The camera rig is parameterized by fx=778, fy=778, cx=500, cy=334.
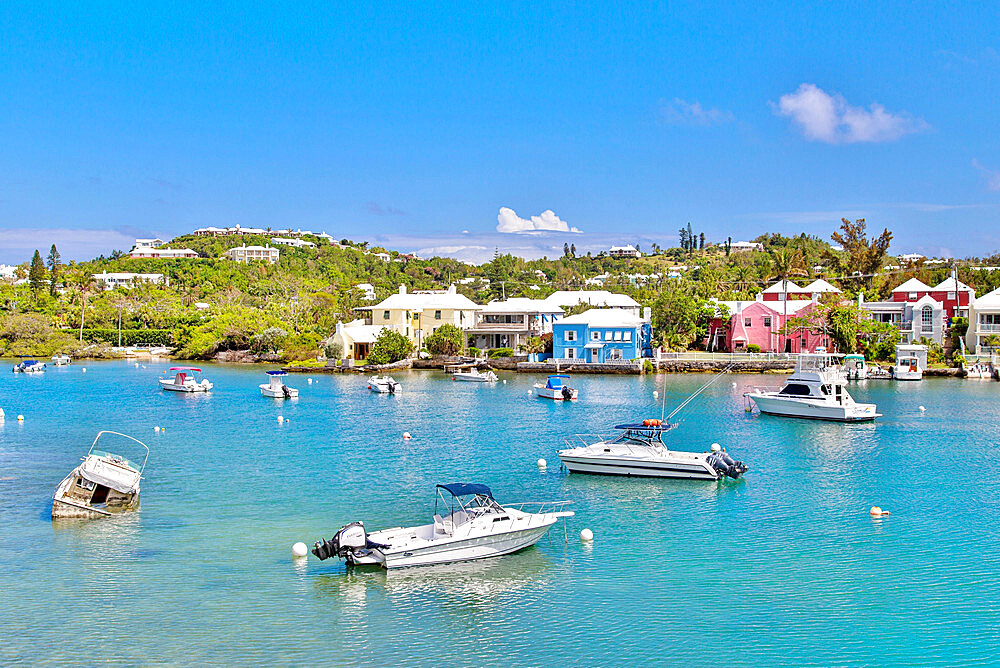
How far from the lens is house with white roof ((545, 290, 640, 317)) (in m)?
96.6

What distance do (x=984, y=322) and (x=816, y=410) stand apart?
42.6 m

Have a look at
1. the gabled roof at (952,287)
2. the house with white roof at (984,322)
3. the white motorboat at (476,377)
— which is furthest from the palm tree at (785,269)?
the white motorboat at (476,377)

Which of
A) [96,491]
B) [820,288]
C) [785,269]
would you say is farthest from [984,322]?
[96,491]

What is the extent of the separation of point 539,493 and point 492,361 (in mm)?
52534

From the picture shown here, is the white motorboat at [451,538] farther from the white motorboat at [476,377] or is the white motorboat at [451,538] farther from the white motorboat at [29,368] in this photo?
the white motorboat at [29,368]

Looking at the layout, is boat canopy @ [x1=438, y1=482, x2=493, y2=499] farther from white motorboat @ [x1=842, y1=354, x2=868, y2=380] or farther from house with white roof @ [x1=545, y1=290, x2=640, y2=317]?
house with white roof @ [x1=545, y1=290, x2=640, y2=317]

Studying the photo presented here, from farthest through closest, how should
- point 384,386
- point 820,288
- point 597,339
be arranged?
point 820,288
point 597,339
point 384,386

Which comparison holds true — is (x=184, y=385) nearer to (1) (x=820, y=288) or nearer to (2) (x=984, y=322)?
(1) (x=820, y=288)

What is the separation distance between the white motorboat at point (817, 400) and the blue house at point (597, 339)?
2988cm

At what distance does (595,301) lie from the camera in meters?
99.6

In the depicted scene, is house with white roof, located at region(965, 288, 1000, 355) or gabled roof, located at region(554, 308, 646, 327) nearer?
house with white roof, located at region(965, 288, 1000, 355)

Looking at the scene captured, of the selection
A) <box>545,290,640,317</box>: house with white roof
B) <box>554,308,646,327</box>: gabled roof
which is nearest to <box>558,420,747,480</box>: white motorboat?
<box>554,308,646,327</box>: gabled roof

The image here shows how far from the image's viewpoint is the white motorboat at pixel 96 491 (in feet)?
82.3

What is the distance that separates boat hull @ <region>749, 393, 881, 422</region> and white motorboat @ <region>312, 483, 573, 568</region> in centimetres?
2883
